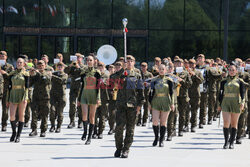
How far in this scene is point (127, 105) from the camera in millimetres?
12344

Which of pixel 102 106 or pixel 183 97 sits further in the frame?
pixel 183 97

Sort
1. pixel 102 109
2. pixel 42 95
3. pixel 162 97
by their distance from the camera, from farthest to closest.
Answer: pixel 102 109, pixel 42 95, pixel 162 97

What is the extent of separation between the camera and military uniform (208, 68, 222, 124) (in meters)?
19.4

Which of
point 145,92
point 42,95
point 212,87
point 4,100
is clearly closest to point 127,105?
point 42,95

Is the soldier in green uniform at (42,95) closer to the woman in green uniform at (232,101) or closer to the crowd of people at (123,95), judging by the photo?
the crowd of people at (123,95)

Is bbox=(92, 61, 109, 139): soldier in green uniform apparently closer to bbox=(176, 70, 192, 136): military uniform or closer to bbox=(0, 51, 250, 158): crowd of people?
bbox=(0, 51, 250, 158): crowd of people

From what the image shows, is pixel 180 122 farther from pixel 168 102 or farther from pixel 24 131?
pixel 24 131

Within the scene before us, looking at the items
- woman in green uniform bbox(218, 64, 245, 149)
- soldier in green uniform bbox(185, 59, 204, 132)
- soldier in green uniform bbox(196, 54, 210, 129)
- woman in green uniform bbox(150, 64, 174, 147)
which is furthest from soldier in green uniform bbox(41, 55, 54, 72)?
woman in green uniform bbox(218, 64, 245, 149)

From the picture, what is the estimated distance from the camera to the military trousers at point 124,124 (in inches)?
486

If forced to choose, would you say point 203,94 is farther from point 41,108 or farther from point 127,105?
point 127,105

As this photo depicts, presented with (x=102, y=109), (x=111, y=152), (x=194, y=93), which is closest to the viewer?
(x=111, y=152)

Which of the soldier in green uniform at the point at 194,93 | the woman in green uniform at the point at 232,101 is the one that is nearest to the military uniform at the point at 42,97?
the soldier in green uniform at the point at 194,93

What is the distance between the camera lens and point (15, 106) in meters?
14.7

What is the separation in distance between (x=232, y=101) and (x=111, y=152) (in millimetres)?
2932
